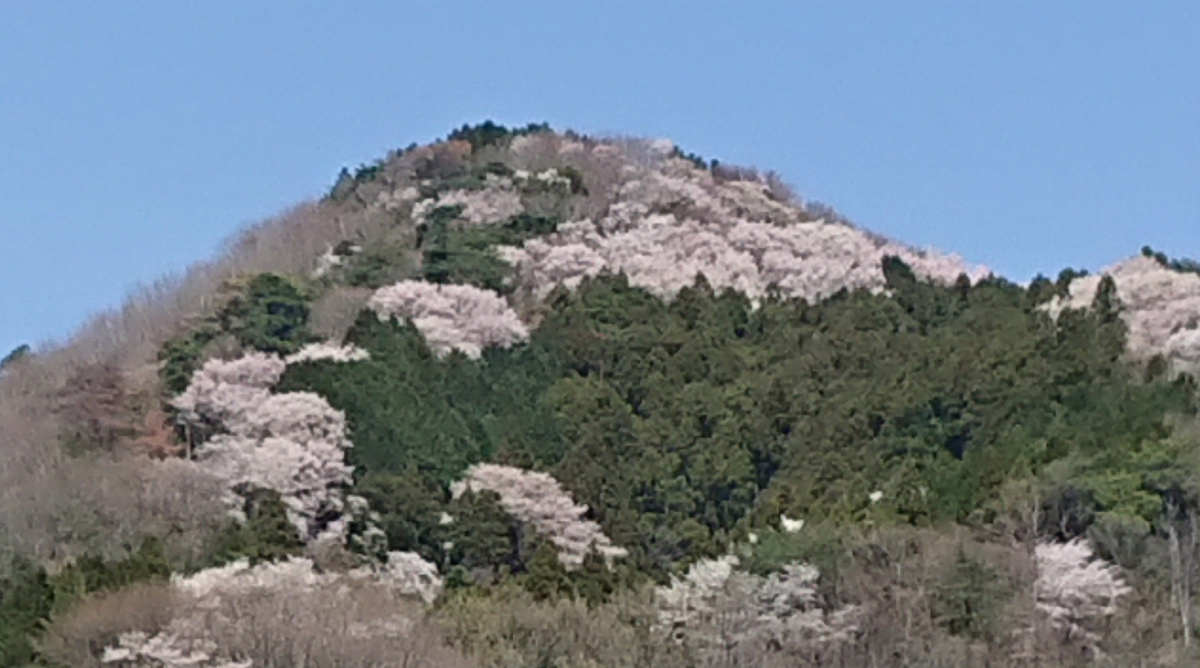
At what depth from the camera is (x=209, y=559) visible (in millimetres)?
26031

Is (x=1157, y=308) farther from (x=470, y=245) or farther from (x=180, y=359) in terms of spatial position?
(x=180, y=359)

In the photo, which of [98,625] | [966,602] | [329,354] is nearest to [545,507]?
[329,354]

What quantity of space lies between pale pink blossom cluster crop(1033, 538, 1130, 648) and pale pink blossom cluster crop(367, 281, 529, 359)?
13.3m

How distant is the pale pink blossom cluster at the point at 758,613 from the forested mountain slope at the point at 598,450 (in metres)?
0.04

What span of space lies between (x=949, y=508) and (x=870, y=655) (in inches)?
134

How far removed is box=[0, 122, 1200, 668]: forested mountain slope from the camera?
2325cm

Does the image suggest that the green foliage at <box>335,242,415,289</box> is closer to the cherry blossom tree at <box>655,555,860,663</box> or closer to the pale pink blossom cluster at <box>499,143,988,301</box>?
the pale pink blossom cluster at <box>499,143,988,301</box>

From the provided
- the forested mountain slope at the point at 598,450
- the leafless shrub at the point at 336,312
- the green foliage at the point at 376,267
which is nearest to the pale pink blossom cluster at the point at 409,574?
the forested mountain slope at the point at 598,450

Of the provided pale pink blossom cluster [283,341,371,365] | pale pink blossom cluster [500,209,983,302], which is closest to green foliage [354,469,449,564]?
pale pink blossom cluster [283,341,371,365]

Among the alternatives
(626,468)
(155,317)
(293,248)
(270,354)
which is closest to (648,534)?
(626,468)

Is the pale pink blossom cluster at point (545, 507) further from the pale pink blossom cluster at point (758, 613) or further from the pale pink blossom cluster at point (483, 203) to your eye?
the pale pink blossom cluster at point (483, 203)

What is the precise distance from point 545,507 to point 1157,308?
35.8 feet

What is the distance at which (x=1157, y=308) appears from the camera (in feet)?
113

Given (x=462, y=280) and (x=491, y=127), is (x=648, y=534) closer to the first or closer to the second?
(x=462, y=280)
